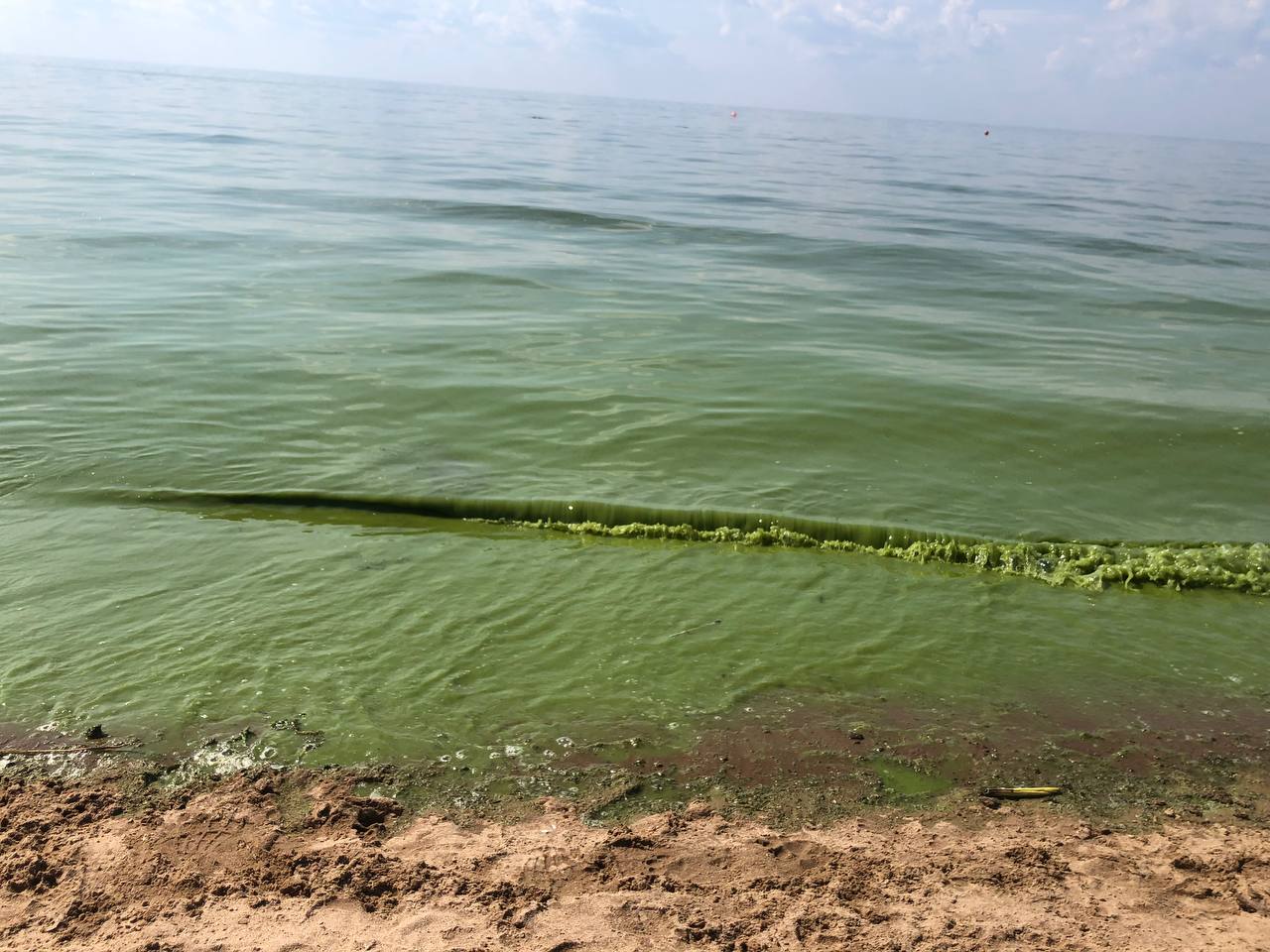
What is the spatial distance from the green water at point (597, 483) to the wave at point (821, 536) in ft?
0.10

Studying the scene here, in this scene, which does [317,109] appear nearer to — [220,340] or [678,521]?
[220,340]

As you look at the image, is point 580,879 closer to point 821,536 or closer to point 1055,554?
point 821,536

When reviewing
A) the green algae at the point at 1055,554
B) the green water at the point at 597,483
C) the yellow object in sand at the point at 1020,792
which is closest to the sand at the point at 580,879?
the yellow object in sand at the point at 1020,792

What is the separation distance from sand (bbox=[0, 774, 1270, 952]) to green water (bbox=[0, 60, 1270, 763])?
639 millimetres

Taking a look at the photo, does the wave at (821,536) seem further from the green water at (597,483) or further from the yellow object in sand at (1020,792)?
the yellow object in sand at (1020,792)

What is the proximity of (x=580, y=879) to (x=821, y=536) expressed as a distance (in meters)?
4.10

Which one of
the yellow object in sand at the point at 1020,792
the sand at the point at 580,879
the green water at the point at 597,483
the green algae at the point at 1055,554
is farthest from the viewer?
the green algae at the point at 1055,554

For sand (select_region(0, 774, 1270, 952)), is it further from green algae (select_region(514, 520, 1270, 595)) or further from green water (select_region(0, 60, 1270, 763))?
green algae (select_region(514, 520, 1270, 595))

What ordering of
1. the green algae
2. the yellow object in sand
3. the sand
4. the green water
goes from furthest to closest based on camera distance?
1. the green algae
2. the green water
3. the yellow object in sand
4. the sand

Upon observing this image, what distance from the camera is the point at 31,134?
35.3m

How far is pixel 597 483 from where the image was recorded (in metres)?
7.91

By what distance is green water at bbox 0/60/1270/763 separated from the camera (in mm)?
5133

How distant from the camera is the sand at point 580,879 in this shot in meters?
3.25

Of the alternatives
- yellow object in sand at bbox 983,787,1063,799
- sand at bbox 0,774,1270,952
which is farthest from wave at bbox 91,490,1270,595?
sand at bbox 0,774,1270,952
